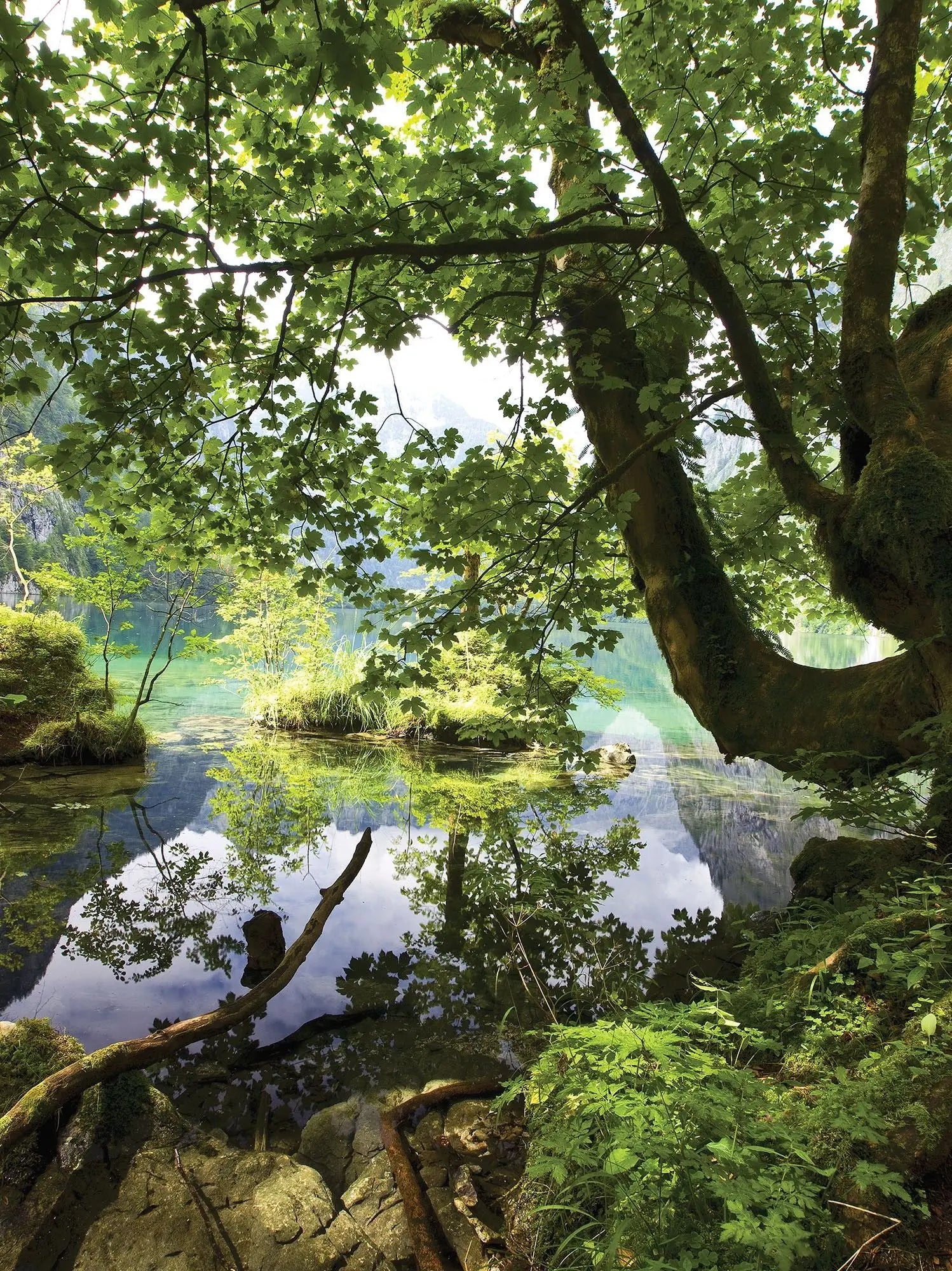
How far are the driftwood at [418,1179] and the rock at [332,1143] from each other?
16 cm

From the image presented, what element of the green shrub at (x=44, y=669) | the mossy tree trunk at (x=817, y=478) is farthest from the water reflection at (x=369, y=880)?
the mossy tree trunk at (x=817, y=478)

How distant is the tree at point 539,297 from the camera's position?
9.77ft

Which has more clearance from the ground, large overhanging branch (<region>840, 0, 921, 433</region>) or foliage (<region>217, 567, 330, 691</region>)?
foliage (<region>217, 567, 330, 691</region>)

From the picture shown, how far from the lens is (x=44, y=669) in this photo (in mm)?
10227

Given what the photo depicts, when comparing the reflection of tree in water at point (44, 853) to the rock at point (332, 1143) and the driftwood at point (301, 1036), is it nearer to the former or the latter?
the driftwood at point (301, 1036)

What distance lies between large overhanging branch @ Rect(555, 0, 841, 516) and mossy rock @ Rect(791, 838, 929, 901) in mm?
2014

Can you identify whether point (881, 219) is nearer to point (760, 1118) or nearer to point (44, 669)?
point (760, 1118)

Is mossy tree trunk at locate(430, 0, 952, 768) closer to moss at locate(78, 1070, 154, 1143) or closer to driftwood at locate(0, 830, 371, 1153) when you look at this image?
driftwood at locate(0, 830, 371, 1153)

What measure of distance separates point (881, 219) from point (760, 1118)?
419cm

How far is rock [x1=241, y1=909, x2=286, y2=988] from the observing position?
181 inches

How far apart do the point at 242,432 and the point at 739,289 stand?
3591mm

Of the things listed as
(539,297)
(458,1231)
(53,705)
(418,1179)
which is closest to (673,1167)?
(458,1231)

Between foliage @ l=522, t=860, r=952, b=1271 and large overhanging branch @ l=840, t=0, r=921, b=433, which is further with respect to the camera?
large overhanging branch @ l=840, t=0, r=921, b=433

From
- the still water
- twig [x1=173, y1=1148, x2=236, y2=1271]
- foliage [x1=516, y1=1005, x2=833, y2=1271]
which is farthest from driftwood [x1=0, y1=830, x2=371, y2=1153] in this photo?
foliage [x1=516, y1=1005, x2=833, y2=1271]
